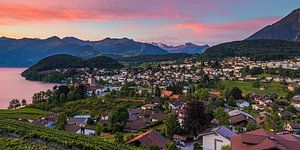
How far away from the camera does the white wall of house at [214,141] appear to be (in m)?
19.1

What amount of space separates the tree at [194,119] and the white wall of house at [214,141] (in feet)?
16.5

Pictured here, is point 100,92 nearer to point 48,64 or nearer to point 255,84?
point 255,84

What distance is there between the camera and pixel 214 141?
63.3ft

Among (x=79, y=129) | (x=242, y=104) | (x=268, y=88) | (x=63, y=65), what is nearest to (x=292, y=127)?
(x=242, y=104)

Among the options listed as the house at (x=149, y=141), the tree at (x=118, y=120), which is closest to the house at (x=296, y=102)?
the tree at (x=118, y=120)

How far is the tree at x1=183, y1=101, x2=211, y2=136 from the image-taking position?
24.7m

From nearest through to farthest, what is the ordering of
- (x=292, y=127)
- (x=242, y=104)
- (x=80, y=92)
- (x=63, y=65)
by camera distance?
(x=292, y=127) < (x=242, y=104) < (x=80, y=92) < (x=63, y=65)

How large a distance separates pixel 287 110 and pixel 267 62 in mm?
51433

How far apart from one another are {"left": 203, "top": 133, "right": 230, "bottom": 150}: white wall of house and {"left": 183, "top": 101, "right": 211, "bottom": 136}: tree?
5033 millimetres

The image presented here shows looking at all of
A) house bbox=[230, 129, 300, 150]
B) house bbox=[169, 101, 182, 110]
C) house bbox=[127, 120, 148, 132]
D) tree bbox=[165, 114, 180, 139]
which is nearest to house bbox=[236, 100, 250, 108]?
house bbox=[169, 101, 182, 110]

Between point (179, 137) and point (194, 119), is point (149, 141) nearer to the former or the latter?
point (179, 137)

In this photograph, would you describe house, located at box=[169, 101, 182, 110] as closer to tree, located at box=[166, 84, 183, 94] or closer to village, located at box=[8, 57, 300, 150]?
village, located at box=[8, 57, 300, 150]

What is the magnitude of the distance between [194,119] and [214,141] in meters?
5.52

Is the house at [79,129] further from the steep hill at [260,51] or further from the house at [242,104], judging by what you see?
the steep hill at [260,51]
